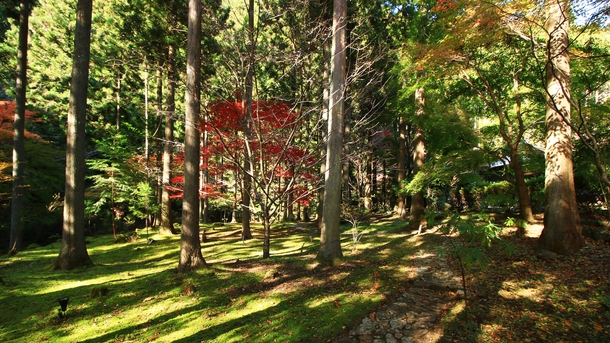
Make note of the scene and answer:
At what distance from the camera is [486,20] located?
675 cm

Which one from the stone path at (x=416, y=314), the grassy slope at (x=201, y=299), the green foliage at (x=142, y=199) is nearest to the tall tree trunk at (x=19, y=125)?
the grassy slope at (x=201, y=299)

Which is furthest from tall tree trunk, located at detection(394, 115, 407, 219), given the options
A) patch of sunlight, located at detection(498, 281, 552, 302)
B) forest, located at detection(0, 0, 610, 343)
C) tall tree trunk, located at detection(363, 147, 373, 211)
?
patch of sunlight, located at detection(498, 281, 552, 302)

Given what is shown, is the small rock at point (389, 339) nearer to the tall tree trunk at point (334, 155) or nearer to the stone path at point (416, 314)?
the stone path at point (416, 314)

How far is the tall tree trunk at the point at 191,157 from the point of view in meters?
6.59

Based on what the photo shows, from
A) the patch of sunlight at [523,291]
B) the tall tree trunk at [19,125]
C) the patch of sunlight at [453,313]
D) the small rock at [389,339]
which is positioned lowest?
the small rock at [389,339]

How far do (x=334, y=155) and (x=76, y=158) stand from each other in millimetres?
6628

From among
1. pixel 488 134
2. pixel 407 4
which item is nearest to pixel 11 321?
pixel 488 134

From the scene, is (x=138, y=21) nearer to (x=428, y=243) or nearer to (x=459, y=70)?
(x=459, y=70)

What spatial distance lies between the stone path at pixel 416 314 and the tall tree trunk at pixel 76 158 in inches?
288

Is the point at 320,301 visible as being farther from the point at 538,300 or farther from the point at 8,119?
the point at 8,119

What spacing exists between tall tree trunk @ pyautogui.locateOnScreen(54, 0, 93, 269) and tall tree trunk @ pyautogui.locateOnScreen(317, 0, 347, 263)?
628 centimetres

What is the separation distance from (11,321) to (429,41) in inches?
492

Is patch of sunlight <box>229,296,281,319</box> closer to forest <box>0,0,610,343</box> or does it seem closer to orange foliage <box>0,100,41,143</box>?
forest <box>0,0,610,343</box>

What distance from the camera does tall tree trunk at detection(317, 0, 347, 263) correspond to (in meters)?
6.86
